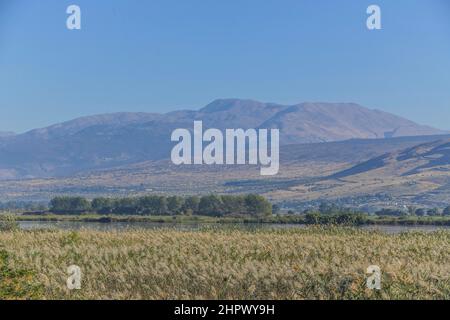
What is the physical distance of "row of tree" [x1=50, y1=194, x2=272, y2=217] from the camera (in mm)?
103000

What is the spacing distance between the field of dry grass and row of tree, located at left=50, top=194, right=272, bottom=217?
67417 mm

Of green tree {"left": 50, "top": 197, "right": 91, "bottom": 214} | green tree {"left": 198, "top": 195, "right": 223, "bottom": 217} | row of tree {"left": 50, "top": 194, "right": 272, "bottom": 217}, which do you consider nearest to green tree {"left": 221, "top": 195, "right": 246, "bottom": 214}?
row of tree {"left": 50, "top": 194, "right": 272, "bottom": 217}

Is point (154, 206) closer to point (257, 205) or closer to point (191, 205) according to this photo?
point (191, 205)

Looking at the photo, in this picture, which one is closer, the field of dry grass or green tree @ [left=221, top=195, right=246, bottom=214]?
the field of dry grass

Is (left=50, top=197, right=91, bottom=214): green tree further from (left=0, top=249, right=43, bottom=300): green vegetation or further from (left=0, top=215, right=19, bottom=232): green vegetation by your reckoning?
(left=0, top=249, right=43, bottom=300): green vegetation

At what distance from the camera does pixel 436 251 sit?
30594 mm

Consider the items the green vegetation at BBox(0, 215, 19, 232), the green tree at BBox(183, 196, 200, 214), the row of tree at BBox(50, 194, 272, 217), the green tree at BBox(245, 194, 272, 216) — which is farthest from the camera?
the green tree at BBox(183, 196, 200, 214)

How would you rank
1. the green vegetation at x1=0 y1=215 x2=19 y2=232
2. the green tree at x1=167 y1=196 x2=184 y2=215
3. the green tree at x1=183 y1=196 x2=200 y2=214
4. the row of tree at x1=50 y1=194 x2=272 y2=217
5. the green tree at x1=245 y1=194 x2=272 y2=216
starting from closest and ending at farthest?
1. the green vegetation at x1=0 y1=215 x2=19 y2=232
2. the row of tree at x1=50 y1=194 x2=272 y2=217
3. the green tree at x1=167 y1=196 x2=184 y2=215
4. the green tree at x1=245 y1=194 x2=272 y2=216
5. the green tree at x1=183 y1=196 x2=200 y2=214

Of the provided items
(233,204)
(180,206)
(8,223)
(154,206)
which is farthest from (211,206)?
(8,223)

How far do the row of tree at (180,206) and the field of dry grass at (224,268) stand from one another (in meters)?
67.4
